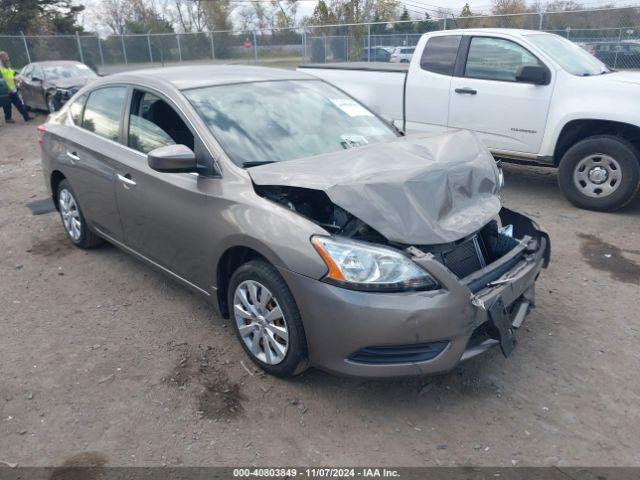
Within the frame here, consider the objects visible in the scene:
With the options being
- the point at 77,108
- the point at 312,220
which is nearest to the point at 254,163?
the point at 312,220

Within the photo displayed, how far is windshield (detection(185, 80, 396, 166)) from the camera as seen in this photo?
3494 millimetres

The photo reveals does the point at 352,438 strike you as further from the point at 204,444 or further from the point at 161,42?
the point at 161,42

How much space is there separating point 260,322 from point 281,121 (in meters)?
1.44

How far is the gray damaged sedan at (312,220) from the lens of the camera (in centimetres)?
272

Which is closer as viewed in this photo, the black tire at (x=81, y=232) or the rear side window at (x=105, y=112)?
the rear side window at (x=105, y=112)

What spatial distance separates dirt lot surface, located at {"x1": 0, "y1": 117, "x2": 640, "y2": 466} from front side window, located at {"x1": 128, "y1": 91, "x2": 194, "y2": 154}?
1.25 metres

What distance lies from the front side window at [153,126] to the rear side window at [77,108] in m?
1.07

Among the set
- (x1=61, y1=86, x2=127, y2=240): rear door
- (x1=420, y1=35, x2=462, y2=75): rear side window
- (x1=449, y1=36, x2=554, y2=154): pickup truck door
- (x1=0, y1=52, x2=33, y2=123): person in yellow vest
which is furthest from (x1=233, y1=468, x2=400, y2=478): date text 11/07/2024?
(x1=0, y1=52, x2=33, y2=123): person in yellow vest

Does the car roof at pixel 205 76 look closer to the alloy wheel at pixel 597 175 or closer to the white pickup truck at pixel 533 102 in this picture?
the white pickup truck at pixel 533 102

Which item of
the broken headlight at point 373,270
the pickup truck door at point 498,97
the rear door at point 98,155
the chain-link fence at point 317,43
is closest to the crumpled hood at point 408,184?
the broken headlight at point 373,270

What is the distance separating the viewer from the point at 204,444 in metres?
2.77

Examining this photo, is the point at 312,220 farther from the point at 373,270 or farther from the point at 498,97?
the point at 498,97

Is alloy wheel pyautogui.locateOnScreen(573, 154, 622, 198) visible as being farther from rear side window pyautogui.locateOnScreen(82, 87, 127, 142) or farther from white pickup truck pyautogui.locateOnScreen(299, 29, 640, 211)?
rear side window pyautogui.locateOnScreen(82, 87, 127, 142)

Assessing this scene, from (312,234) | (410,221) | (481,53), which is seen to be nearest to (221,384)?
(312,234)
